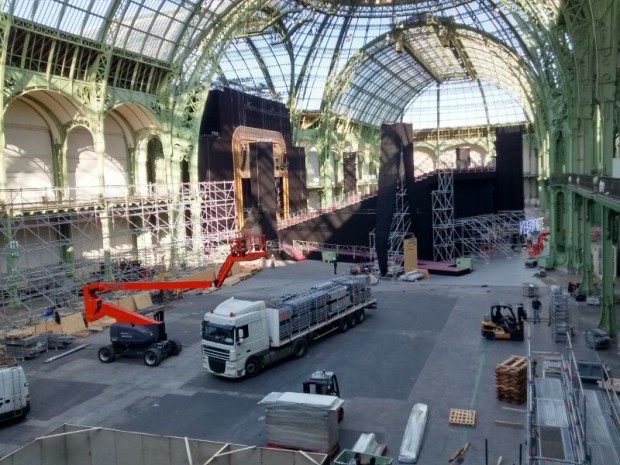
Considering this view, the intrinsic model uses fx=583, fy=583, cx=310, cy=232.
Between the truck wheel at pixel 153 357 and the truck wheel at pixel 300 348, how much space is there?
5156 millimetres

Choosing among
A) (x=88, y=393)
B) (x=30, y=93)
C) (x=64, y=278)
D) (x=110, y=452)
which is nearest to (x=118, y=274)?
(x=64, y=278)

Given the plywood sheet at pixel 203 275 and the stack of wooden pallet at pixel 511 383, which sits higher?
the plywood sheet at pixel 203 275

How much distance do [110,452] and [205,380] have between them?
7239 millimetres

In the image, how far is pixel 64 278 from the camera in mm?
33938

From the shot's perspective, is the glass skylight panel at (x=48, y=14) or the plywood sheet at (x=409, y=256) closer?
the glass skylight panel at (x=48, y=14)

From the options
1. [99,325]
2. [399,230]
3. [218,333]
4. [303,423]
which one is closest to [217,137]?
[399,230]

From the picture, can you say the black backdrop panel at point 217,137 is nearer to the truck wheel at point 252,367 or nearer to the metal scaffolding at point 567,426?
the truck wheel at point 252,367

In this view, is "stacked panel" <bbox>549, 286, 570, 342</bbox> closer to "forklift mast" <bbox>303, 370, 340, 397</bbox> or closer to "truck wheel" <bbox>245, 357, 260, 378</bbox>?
"forklift mast" <bbox>303, 370, 340, 397</bbox>

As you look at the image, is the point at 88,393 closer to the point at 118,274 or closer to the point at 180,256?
the point at 118,274

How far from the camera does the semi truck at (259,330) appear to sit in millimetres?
19578

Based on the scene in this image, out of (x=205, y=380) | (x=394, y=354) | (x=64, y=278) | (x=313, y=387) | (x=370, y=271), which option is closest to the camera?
(x=313, y=387)

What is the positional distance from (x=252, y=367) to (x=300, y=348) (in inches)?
106

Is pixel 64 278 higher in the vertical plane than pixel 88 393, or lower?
higher

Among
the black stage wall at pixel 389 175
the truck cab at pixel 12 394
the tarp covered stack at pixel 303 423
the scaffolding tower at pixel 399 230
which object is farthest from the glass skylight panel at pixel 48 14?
the tarp covered stack at pixel 303 423
